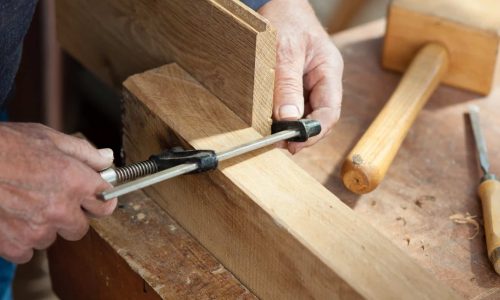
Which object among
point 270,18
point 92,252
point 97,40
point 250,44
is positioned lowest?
point 92,252

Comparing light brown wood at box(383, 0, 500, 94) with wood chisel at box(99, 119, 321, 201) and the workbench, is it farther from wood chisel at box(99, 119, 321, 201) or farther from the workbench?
wood chisel at box(99, 119, 321, 201)

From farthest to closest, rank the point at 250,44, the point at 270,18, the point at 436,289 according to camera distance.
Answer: the point at 270,18 < the point at 250,44 < the point at 436,289

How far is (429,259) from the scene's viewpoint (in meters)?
A: 1.27

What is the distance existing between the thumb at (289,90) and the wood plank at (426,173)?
0.19 m

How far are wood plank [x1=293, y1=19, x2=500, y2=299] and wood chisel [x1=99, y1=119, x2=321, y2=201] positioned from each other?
0.91ft

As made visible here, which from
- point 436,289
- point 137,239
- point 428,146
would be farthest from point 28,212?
point 428,146

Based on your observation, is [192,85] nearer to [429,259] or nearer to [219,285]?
[219,285]

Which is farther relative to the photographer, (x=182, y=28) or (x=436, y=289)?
(x=182, y=28)

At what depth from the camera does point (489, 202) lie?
1.35m

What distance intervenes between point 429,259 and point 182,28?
0.59 metres

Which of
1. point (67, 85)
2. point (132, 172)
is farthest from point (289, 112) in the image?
point (67, 85)

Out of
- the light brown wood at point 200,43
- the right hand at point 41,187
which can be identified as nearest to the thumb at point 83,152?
the right hand at point 41,187

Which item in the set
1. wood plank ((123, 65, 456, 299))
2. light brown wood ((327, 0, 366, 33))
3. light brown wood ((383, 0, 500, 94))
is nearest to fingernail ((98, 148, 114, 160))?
wood plank ((123, 65, 456, 299))

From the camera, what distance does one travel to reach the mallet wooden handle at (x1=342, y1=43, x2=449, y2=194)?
1.34m
